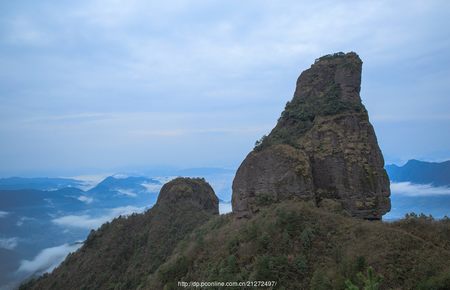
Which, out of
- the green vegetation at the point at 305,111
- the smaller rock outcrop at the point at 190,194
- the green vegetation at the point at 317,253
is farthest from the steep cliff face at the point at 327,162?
the smaller rock outcrop at the point at 190,194

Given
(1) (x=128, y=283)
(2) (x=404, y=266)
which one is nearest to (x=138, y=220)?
(1) (x=128, y=283)

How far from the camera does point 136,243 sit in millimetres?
54406

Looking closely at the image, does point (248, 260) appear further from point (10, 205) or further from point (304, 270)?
point (10, 205)

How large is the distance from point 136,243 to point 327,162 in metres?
33.9

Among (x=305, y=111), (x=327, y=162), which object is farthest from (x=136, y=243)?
(x=327, y=162)

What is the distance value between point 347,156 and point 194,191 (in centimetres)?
3650

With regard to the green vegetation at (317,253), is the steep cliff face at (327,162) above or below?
above

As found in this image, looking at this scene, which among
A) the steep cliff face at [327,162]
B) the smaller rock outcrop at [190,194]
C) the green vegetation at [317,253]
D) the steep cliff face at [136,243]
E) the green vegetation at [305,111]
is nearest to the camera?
the green vegetation at [317,253]

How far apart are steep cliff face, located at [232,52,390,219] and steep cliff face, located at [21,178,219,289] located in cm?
2065

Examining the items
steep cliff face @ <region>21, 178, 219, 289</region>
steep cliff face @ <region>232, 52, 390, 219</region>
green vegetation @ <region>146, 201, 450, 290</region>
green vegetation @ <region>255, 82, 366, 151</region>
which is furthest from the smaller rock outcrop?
green vegetation @ <region>146, 201, 450, 290</region>

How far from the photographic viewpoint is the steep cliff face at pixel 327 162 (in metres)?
29.7

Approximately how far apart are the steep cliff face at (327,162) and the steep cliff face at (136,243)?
2065 centimetres

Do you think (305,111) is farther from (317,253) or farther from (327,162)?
(317,253)

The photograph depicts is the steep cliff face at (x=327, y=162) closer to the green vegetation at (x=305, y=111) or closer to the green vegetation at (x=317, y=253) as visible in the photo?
the green vegetation at (x=305, y=111)
